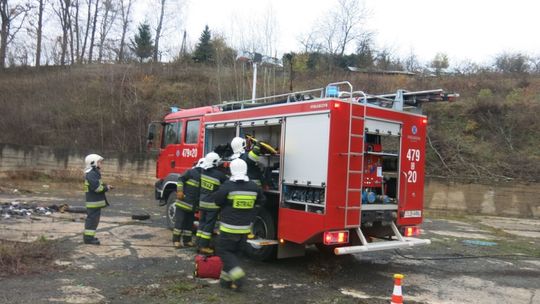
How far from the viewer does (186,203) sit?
8.24m

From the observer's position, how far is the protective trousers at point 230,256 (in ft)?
19.4

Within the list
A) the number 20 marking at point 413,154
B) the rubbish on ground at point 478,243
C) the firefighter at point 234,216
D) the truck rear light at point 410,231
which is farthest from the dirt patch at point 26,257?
the rubbish on ground at point 478,243

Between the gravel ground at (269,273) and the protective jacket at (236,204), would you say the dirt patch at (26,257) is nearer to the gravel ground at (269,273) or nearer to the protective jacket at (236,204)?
the gravel ground at (269,273)

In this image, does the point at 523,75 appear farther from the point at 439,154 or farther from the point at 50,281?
the point at 50,281

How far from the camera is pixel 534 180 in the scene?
17297 millimetres

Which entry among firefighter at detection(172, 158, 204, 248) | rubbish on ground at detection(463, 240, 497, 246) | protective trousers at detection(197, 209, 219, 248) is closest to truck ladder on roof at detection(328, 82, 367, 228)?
protective trousers at detection(197, 209, 219, 248)

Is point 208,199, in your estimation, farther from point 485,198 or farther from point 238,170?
point 485,198

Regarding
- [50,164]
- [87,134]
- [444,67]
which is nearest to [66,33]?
[87,134]

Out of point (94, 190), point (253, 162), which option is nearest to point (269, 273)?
point (253, 162)

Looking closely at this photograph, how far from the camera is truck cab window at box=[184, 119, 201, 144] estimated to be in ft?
31.1

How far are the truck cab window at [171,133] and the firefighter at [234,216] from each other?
4318 mm

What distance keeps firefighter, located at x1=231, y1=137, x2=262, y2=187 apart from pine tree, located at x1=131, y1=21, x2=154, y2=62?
1222 inches

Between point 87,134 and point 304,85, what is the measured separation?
Result: 42.5ft

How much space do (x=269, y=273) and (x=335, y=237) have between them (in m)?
1.42
